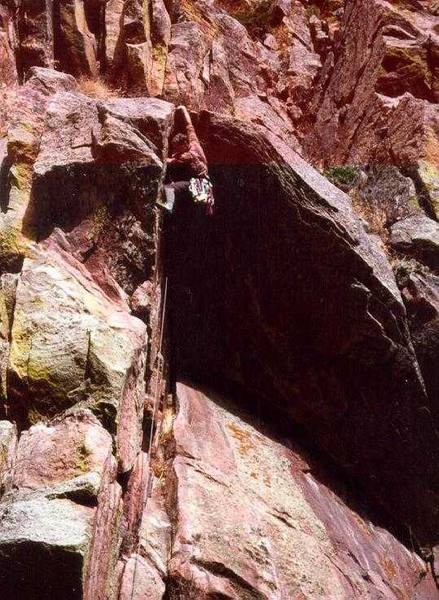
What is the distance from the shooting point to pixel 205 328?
12.7m

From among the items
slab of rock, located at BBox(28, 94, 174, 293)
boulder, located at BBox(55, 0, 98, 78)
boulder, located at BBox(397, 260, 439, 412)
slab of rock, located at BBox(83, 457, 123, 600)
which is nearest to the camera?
slab of rock, located at BBox(83, 457, 123, 600)

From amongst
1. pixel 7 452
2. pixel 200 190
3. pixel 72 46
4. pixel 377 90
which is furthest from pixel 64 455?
pixel 377 90

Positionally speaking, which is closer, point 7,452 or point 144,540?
point 7,452

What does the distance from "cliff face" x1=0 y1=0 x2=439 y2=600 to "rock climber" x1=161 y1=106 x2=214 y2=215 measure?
643 millimetres

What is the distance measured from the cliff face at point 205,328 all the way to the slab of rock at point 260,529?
0.15 feet

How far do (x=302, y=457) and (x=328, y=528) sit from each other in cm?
204

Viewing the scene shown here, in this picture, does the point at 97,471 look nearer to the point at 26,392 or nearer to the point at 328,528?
the point at 26,392

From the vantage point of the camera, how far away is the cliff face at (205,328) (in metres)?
6.60

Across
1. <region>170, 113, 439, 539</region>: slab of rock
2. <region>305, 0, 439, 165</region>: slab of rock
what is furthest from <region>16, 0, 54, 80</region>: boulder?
<region>305, 0, 439, 165</region>: slab of rock

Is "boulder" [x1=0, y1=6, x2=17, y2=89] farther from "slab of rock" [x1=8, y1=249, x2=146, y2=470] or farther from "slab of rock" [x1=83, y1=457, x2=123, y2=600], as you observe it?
"slab of rock" [x1=83, y1=457, x2=123, y2=600]

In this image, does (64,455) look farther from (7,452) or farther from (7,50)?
(7,50)

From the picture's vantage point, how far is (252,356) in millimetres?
12828

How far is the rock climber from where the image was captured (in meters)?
10.5

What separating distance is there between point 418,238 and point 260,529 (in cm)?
729
